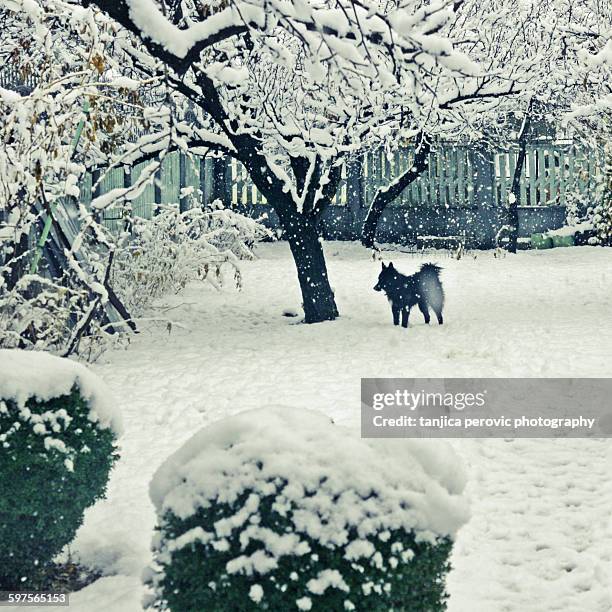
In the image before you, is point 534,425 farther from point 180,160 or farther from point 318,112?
point 180,160

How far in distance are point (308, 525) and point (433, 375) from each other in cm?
552

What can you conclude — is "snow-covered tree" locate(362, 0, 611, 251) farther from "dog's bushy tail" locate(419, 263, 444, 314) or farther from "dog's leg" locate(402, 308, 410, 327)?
"dog's leg" locate(402, 308, 410, 327)

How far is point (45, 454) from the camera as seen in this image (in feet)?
12.0

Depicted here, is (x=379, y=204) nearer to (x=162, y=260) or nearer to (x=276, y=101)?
(x=276, y=101)

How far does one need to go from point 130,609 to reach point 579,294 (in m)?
10.3

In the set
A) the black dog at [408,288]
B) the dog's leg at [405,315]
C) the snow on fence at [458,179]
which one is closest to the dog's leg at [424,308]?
the black dog at [408,288]

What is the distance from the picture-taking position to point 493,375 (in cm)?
778

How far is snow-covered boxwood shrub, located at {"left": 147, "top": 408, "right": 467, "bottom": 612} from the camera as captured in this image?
7.84ft

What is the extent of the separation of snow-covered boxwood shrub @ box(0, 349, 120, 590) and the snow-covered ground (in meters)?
0.33

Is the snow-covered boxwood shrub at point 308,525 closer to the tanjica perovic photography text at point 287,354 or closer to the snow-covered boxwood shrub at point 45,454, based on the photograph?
the tanjica perovic photography text at point 287,354

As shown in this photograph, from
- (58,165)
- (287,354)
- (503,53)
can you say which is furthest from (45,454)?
(503,53)
